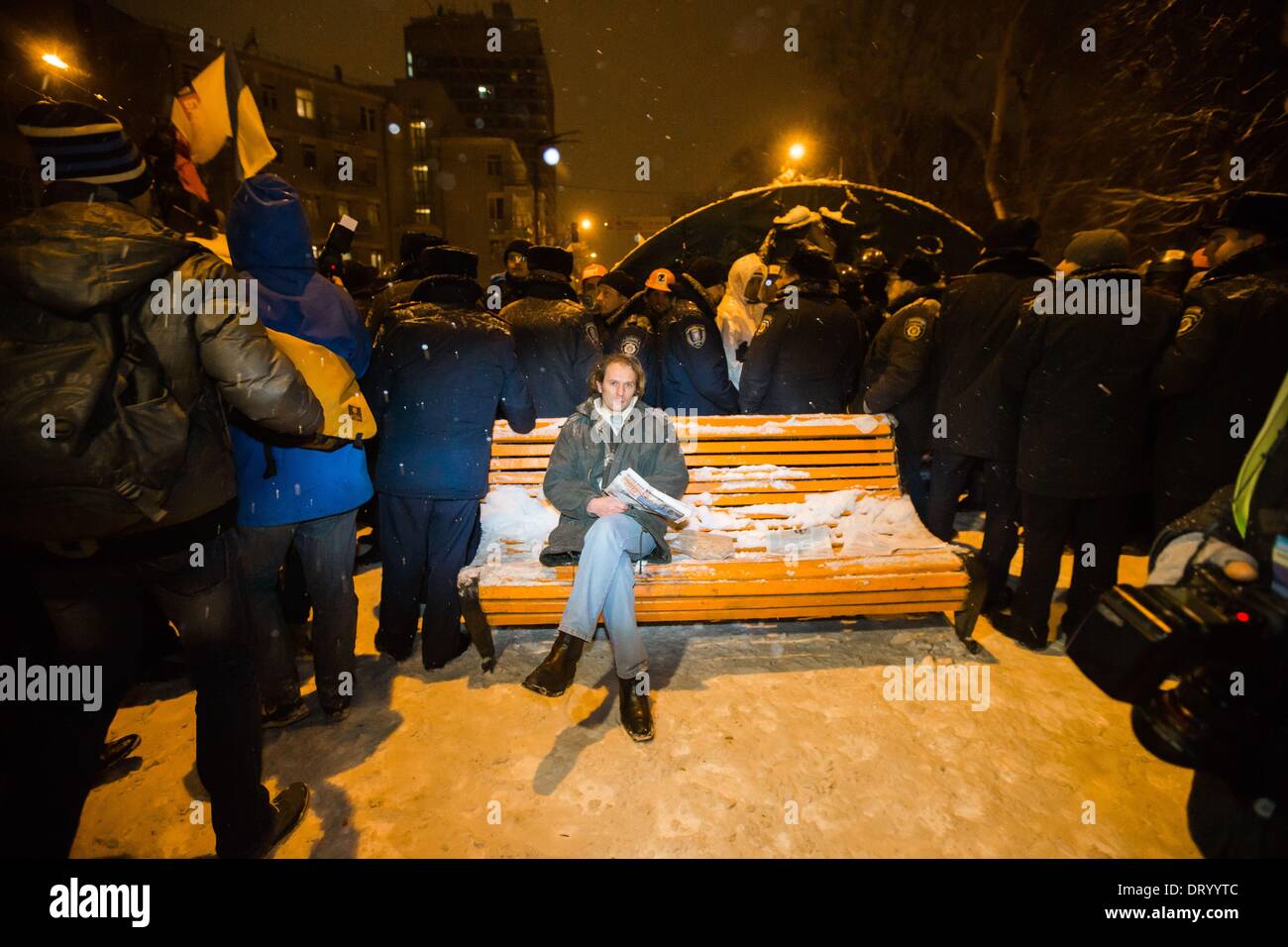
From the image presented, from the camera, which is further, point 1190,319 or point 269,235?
point 1190,319

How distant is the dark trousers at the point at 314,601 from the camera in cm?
283

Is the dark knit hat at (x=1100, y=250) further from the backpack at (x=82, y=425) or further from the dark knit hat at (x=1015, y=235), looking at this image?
the backpack at (x=82, y=425)

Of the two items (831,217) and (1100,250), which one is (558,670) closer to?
(1100,250)

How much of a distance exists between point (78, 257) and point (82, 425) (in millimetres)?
430

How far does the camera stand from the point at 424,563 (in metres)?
3.65

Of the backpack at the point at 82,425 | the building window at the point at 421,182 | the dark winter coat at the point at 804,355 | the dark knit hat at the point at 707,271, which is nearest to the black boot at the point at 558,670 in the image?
the backpack at the point at 82,425

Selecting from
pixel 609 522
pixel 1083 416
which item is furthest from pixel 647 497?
pixel 1083 416

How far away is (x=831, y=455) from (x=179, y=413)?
3757mm

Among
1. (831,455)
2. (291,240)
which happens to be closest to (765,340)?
(831,455)

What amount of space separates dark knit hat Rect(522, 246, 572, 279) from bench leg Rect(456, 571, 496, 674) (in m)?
2.47
